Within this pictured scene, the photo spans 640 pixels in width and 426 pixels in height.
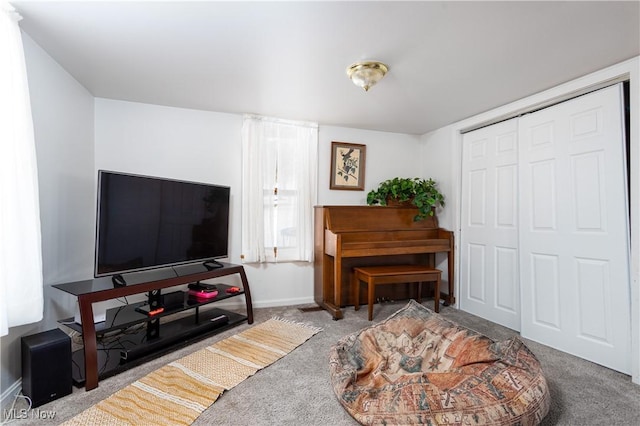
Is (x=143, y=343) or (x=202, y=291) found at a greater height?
(x=202, y=291)

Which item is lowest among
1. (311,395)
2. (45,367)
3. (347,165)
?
(311,395)

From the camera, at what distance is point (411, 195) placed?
12.0 ft

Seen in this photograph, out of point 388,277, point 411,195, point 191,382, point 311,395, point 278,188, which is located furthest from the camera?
point 411,195

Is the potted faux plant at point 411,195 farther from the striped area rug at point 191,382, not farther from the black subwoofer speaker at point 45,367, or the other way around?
the black subwoofer speaker at point 45,367

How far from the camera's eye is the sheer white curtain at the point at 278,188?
3262 mm

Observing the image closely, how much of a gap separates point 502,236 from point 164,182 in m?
3.27

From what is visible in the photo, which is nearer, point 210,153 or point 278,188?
point 210,153

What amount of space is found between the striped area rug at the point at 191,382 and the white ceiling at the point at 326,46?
2181mm

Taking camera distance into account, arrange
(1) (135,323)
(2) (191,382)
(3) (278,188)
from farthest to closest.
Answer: (3) (278,188)
(1) (135,323)
(2) (191,382)

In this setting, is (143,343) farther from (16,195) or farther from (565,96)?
(565,96)

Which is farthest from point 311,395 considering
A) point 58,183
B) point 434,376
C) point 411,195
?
point 411,195

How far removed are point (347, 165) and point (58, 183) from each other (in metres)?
2.83

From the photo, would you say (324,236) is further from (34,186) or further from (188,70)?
(34,186)

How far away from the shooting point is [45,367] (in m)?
1.61
